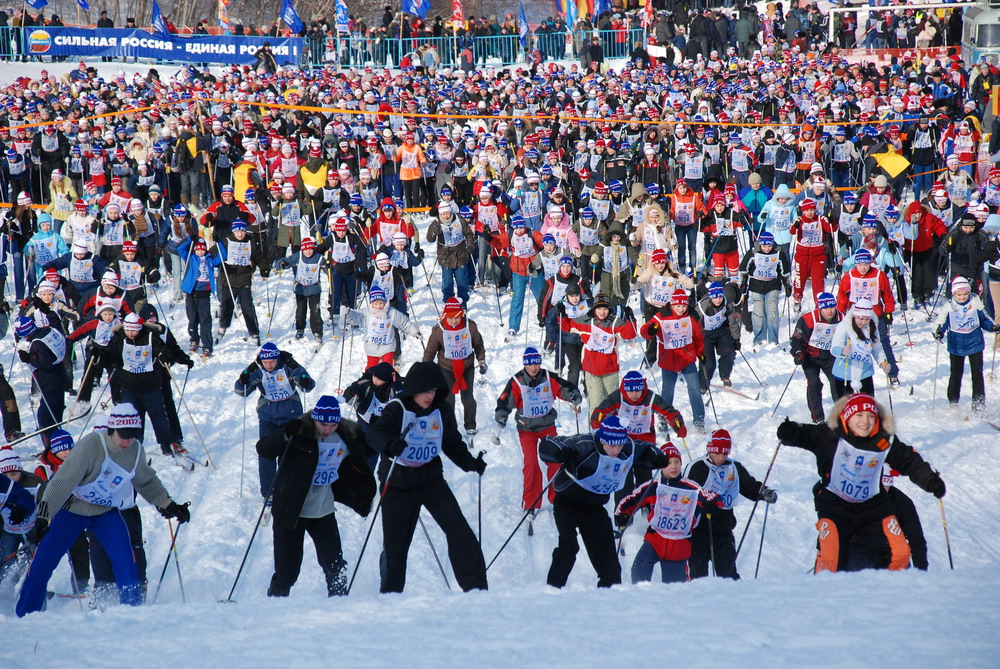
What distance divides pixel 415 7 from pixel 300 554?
29383 mm

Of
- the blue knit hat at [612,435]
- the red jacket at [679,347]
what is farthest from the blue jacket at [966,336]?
the blue knit hat at [612,435]

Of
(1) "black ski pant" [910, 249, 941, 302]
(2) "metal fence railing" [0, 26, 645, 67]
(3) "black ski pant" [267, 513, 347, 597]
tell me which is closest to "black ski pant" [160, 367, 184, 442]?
(3) "black ski pant" [267, 513, 347, 597]

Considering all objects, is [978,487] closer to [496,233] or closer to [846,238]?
[846,238]

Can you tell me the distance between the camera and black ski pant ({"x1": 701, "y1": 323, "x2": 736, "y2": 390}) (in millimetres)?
10750

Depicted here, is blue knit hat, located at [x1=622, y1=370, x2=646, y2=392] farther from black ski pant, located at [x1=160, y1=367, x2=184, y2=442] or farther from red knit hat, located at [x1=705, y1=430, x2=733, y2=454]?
black ski pant, located at [x1=160, y1=367, x2=184, y2=442]

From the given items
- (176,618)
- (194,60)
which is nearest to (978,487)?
(176,618)

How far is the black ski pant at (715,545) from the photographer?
273 inches

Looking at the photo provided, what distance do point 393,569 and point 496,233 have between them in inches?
334

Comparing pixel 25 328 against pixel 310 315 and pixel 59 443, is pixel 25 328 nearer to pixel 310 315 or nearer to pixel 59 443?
pixel 59 443

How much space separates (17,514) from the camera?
7012 millimetres

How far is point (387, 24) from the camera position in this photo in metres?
35.0

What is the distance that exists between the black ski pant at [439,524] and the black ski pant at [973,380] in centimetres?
626

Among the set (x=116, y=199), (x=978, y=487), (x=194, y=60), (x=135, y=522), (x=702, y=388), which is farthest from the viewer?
(x=194, y=60)

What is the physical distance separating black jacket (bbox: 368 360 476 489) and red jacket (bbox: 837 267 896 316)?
5.91 metres
